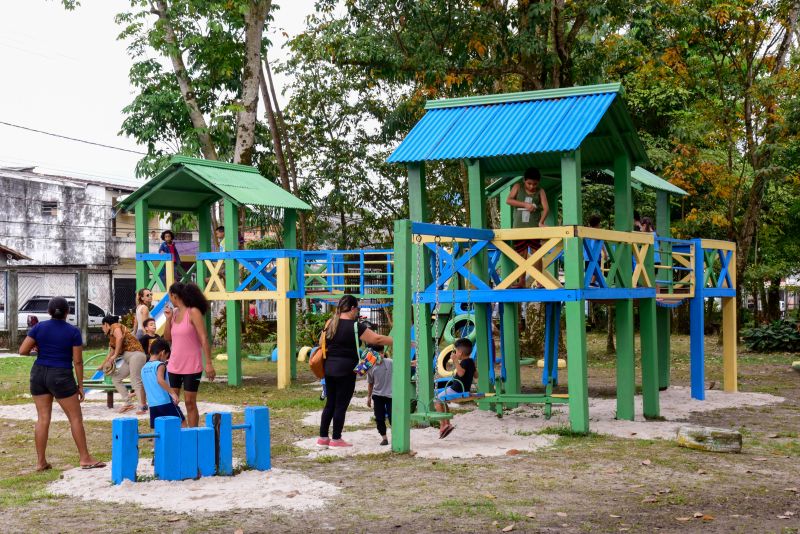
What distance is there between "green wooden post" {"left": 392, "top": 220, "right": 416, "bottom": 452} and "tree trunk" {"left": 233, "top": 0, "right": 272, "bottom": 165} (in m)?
16.3

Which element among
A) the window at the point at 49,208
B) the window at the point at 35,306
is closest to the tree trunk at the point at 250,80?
the window at the point at 35,306

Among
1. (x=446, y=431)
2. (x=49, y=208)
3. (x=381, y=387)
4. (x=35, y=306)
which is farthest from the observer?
(x=49, y=208)

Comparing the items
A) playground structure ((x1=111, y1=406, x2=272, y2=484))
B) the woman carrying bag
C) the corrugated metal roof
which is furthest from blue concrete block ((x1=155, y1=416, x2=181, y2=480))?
the corrugated metal roof

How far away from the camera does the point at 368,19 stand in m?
23.6

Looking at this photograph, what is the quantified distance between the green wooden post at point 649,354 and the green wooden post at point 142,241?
33.9 ft

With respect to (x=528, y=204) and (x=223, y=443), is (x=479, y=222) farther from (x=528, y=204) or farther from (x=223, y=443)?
(x=223, y=443)

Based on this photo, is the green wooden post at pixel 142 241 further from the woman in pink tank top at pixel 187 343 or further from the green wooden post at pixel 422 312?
the woman in pink tank top at pixel 187 343

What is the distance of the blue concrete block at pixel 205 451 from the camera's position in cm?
948

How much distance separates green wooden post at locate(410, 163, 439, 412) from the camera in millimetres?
12453

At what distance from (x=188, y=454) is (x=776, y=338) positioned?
23.8 meters

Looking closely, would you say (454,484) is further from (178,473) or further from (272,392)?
(272,392)

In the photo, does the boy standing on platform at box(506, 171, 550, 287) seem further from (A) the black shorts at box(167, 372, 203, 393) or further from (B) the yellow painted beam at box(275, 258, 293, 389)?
(B) the yellow painted beam at box(275, 258, 293, 389)

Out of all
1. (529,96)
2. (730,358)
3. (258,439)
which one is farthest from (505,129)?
(730,358)

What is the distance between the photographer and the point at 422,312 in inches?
523
